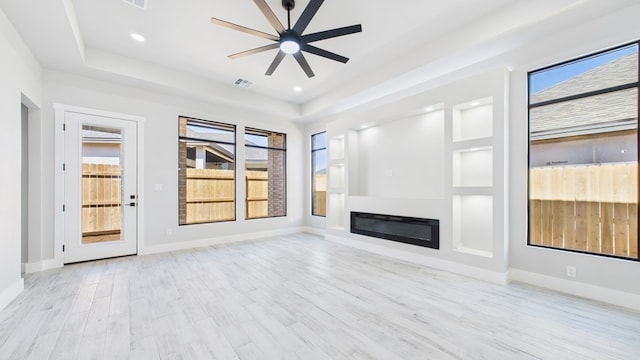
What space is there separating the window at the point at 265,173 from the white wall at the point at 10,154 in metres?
3.79

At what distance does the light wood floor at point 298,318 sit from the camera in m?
2.08

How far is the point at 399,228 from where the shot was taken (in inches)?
188

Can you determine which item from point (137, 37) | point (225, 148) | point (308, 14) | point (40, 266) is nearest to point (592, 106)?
point (308, 14)

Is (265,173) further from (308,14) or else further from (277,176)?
(308,14)

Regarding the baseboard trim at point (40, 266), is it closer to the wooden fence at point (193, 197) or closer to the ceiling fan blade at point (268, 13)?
the wooden fence at point (193, 197)

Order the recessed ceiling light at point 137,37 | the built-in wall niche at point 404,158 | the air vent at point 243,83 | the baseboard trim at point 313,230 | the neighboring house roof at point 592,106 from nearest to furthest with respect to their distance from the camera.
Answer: the neighboring house roof at point 592,106
the recessed ceiling light at point 137,37
the built-in wall niche at point 404,158
the air vent at point 243,83
the baseboard trim at point 313,230

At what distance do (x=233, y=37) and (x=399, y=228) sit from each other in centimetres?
420

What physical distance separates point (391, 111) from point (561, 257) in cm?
328

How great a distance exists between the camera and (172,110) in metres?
5.34

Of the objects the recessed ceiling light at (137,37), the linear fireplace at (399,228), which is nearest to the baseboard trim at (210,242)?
the linear fireplace at (399,228)

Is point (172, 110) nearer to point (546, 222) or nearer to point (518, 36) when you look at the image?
point (518, 36)

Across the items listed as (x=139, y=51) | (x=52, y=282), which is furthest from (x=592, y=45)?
(x=52, y=282)

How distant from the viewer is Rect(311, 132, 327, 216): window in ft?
23.4

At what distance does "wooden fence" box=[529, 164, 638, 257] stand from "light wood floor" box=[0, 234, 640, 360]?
73 cm
